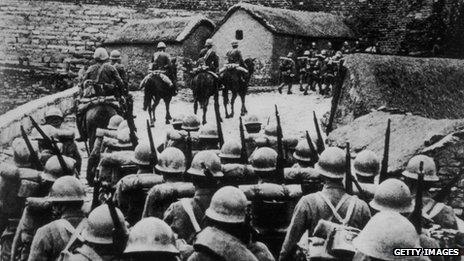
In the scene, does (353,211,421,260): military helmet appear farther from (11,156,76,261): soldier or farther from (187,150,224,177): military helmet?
(11,156,76,261): soldier

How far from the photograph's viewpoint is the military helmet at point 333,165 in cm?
463

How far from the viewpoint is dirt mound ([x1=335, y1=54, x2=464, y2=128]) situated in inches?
435

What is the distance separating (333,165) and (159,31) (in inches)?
797

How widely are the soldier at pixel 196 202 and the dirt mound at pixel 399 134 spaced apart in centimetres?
347

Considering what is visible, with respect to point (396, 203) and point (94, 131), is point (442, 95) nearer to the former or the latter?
point (94, 131)

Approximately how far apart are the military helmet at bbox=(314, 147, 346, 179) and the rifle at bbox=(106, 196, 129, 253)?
180 cm

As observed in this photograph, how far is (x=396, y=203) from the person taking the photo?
162 inches

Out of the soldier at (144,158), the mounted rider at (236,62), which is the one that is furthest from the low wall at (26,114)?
the soldier at (144,158)

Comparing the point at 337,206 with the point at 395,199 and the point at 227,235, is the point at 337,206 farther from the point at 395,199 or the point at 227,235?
the point at 227,235

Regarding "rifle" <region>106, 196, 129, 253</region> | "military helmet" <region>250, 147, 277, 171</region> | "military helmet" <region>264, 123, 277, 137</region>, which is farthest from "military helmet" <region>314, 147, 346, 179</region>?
"military helmet" <region>264, 123, 277, 137</region>

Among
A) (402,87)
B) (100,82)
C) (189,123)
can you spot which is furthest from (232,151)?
(402,87)

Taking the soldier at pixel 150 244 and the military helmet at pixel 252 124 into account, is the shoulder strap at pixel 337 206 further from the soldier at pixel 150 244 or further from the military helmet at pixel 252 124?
the military helmet at pixel 252 124

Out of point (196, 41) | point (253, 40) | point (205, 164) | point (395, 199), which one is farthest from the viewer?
point (196, 41)

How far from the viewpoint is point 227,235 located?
11.5ft
